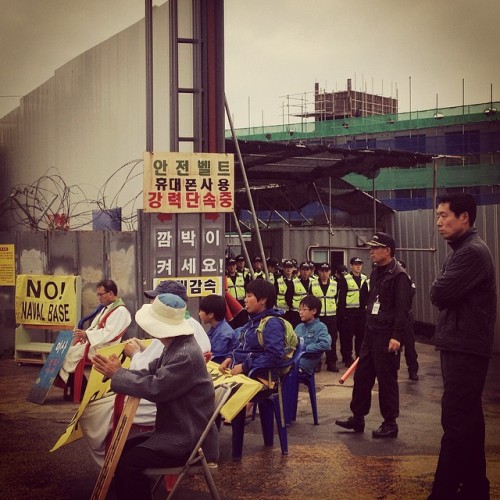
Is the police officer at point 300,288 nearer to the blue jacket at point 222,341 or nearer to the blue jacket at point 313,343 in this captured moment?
the blue jacket at point 313,343

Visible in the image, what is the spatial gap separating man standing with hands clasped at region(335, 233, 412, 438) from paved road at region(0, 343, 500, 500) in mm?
305

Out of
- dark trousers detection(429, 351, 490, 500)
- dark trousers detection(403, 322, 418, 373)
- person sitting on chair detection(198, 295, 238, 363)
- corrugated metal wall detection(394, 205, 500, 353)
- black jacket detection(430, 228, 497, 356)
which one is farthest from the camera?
corrugated metal wall detection(394, 205, 500, 353)

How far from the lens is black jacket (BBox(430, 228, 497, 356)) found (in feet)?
17.8

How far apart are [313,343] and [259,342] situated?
198 centimetres

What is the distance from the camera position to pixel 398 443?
7.79m

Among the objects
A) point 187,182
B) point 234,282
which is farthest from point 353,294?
point 187,182

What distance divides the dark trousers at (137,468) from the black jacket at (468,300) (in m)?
1.96

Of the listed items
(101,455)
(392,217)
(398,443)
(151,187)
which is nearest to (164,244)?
(151,187)

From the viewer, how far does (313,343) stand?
924cm

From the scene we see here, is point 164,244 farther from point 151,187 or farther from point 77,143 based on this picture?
point 77,143

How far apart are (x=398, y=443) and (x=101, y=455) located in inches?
124

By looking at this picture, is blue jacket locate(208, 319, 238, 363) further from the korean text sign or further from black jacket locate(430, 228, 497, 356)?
the korean text sign

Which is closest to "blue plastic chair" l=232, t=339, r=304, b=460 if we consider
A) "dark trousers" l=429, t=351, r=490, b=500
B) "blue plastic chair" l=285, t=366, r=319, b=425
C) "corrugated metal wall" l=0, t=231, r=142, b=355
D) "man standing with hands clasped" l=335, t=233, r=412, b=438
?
"blue plastic chair" l=285, t=366, r=319, b=425

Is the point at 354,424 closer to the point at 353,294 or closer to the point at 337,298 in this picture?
the point at 353,294
